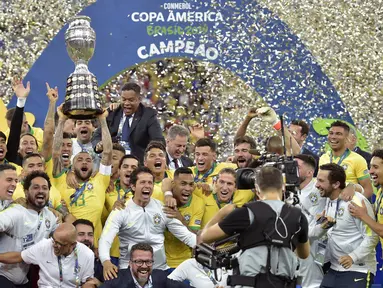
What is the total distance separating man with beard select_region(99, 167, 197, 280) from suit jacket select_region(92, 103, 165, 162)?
5.23ft

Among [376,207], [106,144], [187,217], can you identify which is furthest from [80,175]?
[376,207]

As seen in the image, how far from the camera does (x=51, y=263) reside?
1108 centimetres

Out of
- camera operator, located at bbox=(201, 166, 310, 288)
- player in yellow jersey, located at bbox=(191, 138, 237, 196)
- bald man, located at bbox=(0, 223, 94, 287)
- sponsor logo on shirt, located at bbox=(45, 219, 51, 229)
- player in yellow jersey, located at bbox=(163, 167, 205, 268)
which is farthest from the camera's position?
player in yellow jersey, located at bbox=(191, 138, 237, 196)

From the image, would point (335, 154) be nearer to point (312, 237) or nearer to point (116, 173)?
point (312, 237)

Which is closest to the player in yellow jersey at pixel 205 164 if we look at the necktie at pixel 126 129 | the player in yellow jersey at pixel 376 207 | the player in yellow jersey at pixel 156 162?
the player in yellow jersey at pixel 156 162

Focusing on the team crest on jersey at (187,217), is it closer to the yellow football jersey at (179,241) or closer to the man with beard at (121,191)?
the yellow football jersey at (179,241)

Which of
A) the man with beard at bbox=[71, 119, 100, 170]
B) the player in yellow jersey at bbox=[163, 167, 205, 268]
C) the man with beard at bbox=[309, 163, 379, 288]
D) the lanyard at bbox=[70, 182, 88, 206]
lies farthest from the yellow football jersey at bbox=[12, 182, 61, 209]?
the man with beard at bbox=[309, 163, 379, 288]

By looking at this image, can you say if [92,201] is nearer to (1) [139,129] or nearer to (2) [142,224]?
(2) [142,224]

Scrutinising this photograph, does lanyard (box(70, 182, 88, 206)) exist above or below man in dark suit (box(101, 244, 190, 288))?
above

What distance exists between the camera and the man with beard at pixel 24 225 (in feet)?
36.5

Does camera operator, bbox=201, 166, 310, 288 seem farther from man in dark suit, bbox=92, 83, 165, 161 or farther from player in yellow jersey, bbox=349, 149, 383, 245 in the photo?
man in dark suit, bbox=92, 83, 165, 161

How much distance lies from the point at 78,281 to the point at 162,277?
0.81 m

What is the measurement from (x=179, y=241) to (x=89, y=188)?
3.55ft

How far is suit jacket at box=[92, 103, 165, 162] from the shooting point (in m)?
13.2
